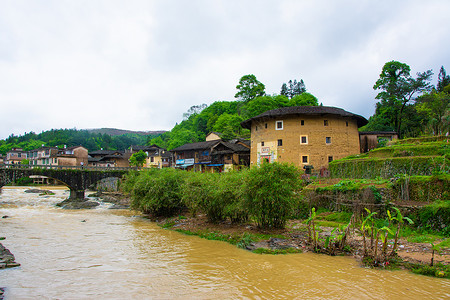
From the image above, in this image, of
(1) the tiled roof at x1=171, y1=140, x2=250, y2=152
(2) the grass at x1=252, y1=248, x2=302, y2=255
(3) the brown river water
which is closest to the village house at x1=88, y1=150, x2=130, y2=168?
(1) the tiled roof at x1=171, y1=140, x2=250, y2=152

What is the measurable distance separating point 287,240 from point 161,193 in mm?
11500

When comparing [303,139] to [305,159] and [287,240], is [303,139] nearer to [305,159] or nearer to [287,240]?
[305,159]

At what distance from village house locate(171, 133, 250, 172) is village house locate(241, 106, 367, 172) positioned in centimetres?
1049

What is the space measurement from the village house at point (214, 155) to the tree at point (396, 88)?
23.7 metres

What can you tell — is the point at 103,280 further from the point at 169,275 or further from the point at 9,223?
the point at 9,223

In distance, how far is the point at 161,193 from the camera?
2108 cm

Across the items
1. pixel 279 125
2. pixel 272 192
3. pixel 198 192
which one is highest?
pixel 279 125

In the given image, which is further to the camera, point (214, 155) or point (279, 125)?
point (214, 155)

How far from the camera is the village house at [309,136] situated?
3447cm

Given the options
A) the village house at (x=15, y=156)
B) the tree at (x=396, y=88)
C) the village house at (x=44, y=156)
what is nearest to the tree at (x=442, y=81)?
the tree at (x=396, y=88)

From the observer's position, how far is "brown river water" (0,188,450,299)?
7.81 m

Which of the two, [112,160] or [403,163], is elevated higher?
[112,160]

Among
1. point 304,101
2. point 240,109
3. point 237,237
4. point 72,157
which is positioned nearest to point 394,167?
point 237,237

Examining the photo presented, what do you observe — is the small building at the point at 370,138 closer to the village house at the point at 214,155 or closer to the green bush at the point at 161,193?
the village house at the point at 214,155
